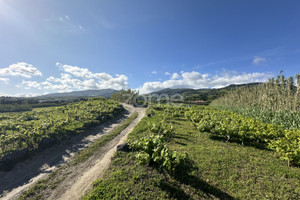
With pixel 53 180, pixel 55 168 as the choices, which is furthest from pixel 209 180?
pixel 55 168

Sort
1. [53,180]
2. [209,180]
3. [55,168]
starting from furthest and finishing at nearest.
A: [55,168] < [53,180] < [209,180]

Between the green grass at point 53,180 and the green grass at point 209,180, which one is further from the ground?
the green grass at point 209,180

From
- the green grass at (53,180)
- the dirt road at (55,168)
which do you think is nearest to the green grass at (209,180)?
the dirt road at (55,168)

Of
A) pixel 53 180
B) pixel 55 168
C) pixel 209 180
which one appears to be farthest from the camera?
pixel 55 168

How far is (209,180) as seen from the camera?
6.06 m

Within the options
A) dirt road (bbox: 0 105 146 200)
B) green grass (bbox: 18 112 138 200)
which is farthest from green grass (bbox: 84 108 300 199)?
green grass (bbox: 18 112 138 200)

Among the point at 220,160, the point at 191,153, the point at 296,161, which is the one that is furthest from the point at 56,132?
the point at 296,161

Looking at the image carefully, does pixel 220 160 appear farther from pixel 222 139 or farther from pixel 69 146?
pixel 69 146

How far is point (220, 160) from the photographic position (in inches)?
295

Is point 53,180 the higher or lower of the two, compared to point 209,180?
lower

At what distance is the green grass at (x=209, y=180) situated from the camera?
5.30 metres

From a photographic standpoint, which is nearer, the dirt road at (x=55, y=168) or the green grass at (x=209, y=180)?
the green grass at (x=209, y=180)

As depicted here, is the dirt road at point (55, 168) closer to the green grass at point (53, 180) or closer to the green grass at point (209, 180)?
the green grass at point (53, 180)

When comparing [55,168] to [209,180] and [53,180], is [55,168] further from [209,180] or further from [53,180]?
[209,180]
